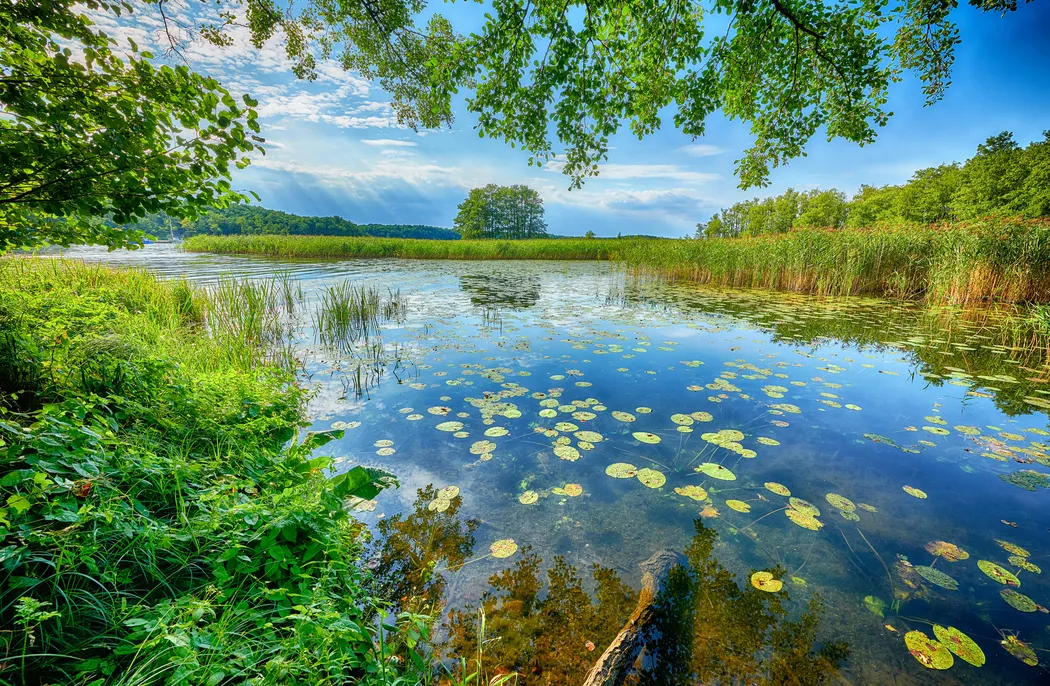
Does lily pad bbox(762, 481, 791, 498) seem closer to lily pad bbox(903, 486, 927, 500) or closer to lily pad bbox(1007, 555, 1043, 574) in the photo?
lily pad bbox(903, 486, 927, 500)

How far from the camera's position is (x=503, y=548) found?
7.33 feet

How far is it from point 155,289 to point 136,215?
5586 millimetres

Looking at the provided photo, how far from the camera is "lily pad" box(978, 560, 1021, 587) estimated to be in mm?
1984

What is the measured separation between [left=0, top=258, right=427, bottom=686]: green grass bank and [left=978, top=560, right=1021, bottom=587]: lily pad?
310 centimetres

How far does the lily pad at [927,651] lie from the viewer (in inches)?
63.0

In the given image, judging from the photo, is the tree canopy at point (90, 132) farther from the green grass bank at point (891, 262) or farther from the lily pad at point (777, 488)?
the green grass bank at point (891, 262)

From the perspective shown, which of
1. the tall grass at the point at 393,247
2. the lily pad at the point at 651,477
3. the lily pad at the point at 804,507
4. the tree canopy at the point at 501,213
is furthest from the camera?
the tree canopy at the point at 501,213

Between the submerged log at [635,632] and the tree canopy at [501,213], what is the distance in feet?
190

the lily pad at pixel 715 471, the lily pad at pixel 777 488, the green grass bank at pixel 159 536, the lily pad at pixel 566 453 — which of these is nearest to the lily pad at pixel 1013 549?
the lily pad at pixel 777 488

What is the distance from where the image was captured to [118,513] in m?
1.38

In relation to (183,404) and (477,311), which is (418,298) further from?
(183,404)

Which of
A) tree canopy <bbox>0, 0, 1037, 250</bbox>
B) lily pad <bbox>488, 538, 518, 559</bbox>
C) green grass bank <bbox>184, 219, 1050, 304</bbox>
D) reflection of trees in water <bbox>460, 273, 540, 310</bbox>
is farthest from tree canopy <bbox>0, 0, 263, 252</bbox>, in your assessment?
green grass bank <bbox>184, 219, 1050, 304</bbox>

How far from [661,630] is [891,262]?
1549 cm

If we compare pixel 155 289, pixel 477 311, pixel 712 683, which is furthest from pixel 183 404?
pixel 477 311
